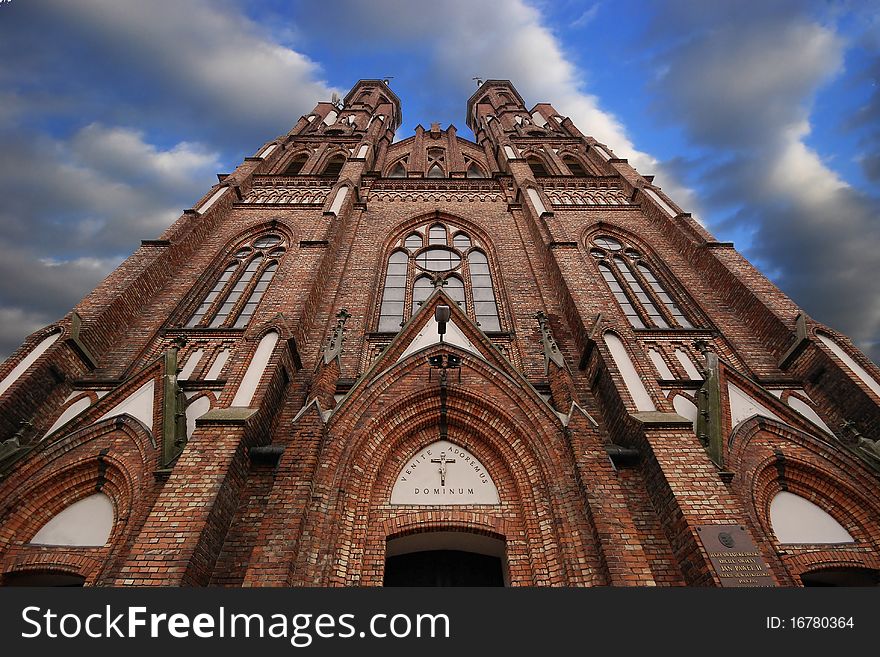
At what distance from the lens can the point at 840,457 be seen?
22.7ft

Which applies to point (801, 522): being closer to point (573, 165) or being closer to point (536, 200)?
point (536, 200)

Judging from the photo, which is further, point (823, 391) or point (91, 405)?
point (823, 391)

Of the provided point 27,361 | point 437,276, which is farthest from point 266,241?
point 27,361

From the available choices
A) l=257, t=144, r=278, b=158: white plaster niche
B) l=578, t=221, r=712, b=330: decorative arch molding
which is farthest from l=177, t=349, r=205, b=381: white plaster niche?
l=257, t=144, r=278, b=158: white plaster niche

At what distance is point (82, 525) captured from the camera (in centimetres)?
632

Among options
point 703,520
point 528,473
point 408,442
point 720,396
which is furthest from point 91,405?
point 720,396

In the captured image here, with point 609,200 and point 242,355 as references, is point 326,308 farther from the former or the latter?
point 609,200

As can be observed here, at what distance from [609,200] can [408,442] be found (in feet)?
38.8

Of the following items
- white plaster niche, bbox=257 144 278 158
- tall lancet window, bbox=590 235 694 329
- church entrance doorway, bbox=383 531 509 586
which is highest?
white plaster niche, bbox=257 144 278 158

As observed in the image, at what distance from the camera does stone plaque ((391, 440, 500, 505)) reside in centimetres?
668

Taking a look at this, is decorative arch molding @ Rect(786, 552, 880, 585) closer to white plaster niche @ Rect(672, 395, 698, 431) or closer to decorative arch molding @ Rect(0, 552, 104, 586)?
white plaster niche @ Rect(672, 395, 698, 431)

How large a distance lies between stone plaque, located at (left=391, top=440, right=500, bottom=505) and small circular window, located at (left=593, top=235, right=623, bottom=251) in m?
8.65

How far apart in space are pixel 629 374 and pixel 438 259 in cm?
690

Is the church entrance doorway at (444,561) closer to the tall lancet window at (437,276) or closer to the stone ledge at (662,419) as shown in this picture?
the stone ledge at (662,419)
